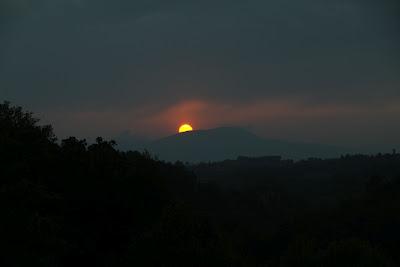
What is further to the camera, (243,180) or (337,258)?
(243,180)

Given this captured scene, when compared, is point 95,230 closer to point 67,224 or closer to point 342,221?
point 67,224

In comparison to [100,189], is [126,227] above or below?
below

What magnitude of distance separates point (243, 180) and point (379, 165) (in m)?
45.3

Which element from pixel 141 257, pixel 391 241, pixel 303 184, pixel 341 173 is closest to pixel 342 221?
pixel 391 241

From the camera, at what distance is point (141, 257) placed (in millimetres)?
23625

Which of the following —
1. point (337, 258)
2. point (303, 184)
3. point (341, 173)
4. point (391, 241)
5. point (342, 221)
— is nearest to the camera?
point (337, 258)

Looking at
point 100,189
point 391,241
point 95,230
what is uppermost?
point 100,189

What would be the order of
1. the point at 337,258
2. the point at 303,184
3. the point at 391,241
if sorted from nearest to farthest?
the point at 337,258 < the point at 391,241 < the point at 303,184

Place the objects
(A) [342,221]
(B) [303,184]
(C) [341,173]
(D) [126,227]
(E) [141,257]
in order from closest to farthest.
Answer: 1. (E) [141,257]
2. (D) [126,227]
3. (A) [342,221]
4. (B) [303,184]
5. (C) [341,173]

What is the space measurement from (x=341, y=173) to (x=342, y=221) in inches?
4310

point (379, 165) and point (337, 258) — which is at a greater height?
point (379, 165)

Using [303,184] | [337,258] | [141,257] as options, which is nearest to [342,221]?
[337,258]

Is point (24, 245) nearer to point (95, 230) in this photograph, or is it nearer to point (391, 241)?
point (95, 230)

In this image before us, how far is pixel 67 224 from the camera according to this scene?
32594mm
